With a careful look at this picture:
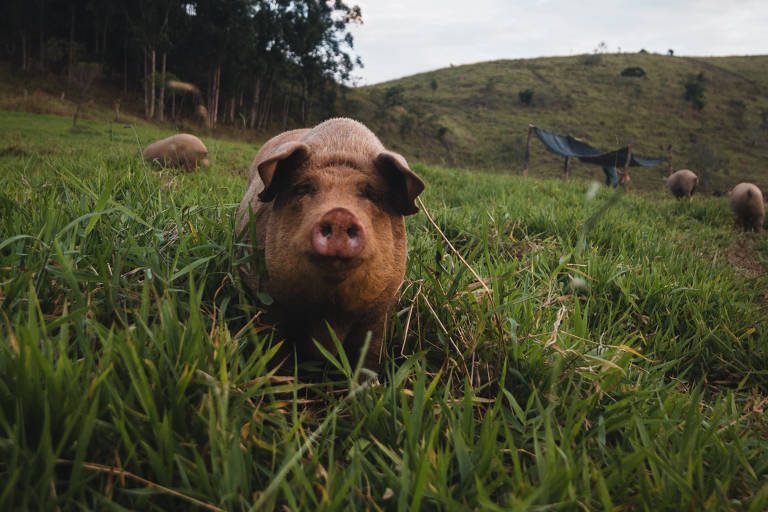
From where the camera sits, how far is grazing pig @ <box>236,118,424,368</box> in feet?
5.13

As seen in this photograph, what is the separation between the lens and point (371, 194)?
191cm

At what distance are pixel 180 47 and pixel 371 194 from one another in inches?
1346

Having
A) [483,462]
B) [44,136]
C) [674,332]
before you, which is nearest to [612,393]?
[483,462]

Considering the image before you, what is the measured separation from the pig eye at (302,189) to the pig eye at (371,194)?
0.22 meters

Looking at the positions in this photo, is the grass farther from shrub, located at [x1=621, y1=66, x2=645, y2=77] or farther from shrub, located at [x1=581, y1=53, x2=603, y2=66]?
shrub, located at [x1=581, y1=53, x2=603, y2=66]

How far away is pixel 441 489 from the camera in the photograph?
Answer: 1.14 m

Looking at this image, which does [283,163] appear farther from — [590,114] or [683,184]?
[590,114]

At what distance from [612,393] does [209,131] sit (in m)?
26.9

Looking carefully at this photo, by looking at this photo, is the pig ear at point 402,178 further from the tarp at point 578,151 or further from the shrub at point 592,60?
the shrub at point 592,60

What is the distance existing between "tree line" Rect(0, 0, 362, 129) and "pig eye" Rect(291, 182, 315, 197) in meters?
27.2

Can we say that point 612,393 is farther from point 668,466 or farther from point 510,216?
point 510,216

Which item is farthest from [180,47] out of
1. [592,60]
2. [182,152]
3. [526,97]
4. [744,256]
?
[592,60]

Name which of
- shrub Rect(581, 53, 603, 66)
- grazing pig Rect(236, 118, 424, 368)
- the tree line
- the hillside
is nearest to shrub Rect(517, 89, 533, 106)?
the hillside

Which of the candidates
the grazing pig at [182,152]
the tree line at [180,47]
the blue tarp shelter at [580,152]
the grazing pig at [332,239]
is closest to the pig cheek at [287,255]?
the grazing pig at [332,239]
